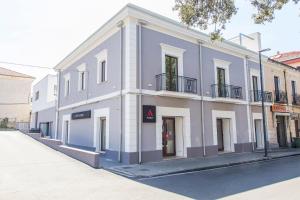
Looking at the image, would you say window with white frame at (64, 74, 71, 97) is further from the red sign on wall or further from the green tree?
the red sign on wall

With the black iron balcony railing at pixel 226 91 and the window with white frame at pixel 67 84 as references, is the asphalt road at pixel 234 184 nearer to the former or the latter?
the black iron balcony railing at pixel 226 91

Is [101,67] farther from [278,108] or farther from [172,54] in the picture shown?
[278,108]

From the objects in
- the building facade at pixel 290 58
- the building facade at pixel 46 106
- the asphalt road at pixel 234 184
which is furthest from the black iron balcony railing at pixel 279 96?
the building facade at pixel 46 106

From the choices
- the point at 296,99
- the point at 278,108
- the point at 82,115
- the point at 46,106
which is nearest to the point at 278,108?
the point at 278,108

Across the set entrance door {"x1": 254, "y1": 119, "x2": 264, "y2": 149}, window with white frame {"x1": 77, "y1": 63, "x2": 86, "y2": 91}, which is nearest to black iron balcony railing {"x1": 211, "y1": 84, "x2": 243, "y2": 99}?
entrance door {"x1": 254, "y1": 119, "x2": 264, "y2": 149}

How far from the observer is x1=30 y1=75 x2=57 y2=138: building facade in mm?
22234

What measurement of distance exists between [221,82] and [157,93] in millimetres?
5697

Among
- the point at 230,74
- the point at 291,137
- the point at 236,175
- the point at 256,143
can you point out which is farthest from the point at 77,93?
the point at 291,137

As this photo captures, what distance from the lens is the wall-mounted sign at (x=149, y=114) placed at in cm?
1150

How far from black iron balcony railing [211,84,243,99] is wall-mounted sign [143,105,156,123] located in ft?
15.3

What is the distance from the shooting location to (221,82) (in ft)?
51.8

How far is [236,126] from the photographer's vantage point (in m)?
15.9

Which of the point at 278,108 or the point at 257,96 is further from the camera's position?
the point at 278,108

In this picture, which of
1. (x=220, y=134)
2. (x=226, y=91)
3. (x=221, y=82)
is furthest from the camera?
(x=220, y=134)
